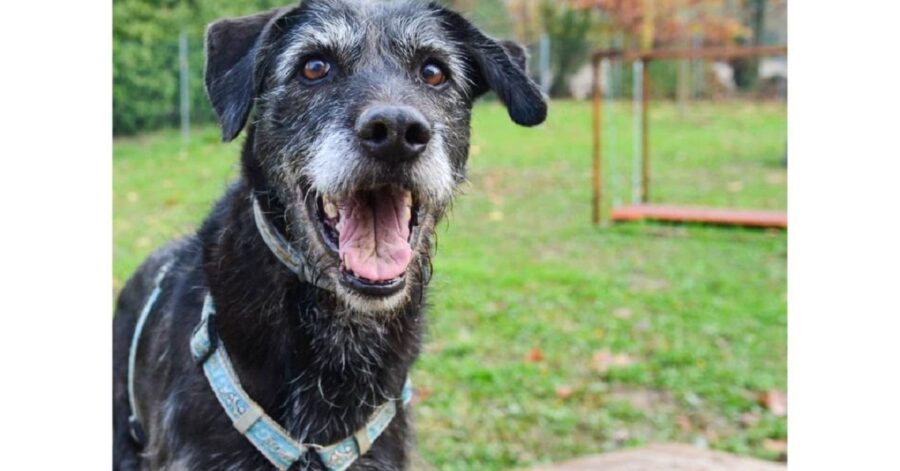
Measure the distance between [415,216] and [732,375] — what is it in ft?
12.1

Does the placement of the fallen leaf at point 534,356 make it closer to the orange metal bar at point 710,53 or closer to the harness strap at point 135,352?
the harness strap at point 135,352

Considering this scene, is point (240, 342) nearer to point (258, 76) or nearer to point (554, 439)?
point (258, 76)

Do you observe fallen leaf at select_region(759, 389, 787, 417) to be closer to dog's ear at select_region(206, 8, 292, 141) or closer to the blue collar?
the blue collar

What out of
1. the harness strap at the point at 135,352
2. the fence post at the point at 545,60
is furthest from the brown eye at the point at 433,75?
the fence post at the point at 545,60

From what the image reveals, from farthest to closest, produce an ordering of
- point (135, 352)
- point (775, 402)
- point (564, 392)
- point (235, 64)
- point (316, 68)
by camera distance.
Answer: point (564, 392)
point (775, 402)
point (135, 352)
point (235, 64)
point (316, 68)

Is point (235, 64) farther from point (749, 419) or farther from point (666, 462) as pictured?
point (749, 419)

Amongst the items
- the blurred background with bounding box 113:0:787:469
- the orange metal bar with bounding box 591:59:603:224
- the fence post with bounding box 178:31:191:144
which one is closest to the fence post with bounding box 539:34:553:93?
the blurred background with bounding box 113:0:787:469

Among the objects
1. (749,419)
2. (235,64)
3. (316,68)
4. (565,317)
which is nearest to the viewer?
(316,68)

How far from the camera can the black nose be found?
1732mm

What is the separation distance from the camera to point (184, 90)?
17.4 feet

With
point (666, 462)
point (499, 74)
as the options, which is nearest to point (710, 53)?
point (666, 462)

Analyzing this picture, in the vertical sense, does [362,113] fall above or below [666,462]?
above

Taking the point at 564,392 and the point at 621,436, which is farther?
the point at 564,392

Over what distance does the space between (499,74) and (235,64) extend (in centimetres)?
63
